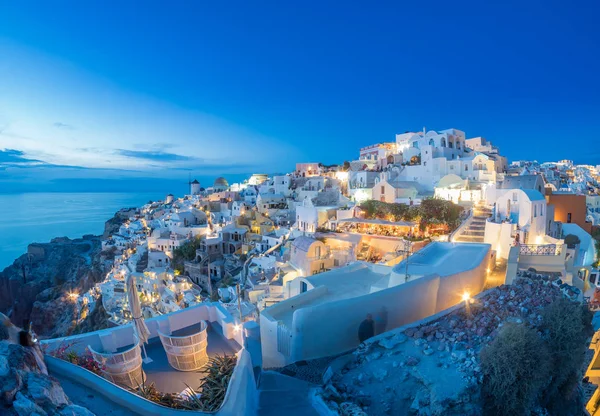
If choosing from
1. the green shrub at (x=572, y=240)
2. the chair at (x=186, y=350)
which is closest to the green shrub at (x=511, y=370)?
the chair at (x=186, y=350)

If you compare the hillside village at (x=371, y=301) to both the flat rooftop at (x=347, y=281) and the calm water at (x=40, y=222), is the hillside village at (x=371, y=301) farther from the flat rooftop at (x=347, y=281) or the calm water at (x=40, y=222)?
the calm water at (x=40, y=222)

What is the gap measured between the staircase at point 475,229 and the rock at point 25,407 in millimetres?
14002

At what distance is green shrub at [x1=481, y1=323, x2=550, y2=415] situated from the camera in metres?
5.15

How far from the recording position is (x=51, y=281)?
44.2 m

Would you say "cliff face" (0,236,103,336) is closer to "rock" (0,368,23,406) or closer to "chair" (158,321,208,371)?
"chair" (158,321,208,371)

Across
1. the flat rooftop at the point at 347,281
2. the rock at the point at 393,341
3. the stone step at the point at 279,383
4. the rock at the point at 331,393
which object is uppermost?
the flat rooftop at the point at 347,281

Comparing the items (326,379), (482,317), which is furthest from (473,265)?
(326,379)

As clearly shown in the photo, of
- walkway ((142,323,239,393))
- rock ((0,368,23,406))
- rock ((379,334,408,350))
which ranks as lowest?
walkway ((142,323,239,393))

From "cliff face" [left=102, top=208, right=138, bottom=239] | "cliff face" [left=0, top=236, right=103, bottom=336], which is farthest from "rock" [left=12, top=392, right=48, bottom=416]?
"cliff face" [left=102, top=208, right=138, bottom=239]

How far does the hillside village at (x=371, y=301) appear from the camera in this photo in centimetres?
513

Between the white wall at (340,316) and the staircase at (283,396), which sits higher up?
the white wall at (340,316)

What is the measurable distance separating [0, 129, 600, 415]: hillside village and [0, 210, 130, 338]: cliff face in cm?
830

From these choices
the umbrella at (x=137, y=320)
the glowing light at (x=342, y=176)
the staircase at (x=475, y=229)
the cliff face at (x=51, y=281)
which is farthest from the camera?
the glowing light at (x=342, y=176)

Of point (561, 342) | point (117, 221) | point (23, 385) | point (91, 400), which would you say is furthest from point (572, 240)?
point (117, 221)
